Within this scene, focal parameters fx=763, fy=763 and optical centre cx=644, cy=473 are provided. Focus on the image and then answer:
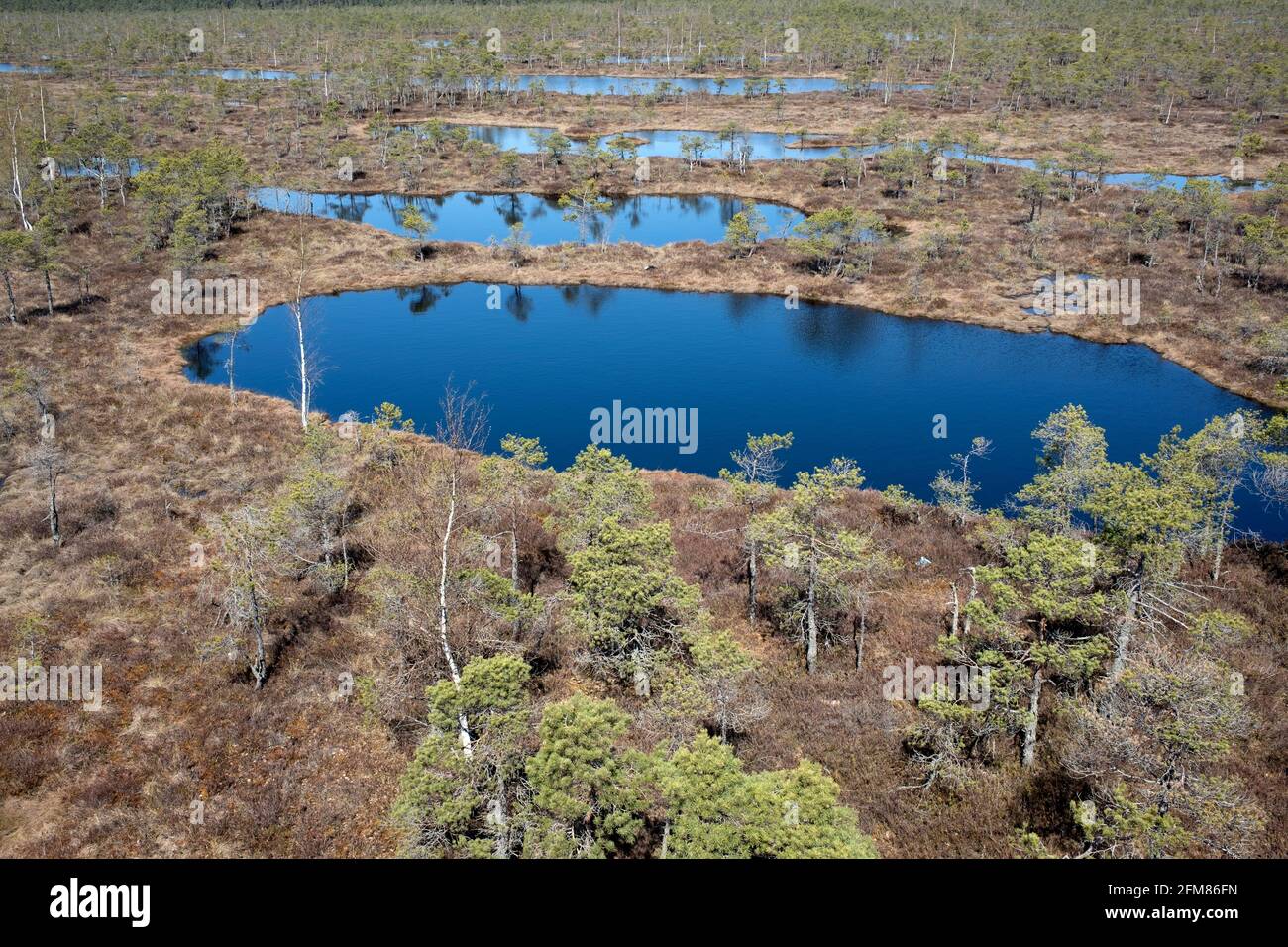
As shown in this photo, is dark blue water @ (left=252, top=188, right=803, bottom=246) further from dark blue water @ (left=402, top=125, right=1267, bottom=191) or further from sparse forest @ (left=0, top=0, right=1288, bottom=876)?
dark blue water @ (left=402, top=125, right=1267, bottom=191)

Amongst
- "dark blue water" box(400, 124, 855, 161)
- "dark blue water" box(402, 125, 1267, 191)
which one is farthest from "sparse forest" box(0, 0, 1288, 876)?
"dark blue water" box(400, 124, 855, 161)

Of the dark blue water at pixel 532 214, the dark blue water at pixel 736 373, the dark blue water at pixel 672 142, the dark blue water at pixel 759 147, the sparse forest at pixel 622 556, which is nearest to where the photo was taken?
the sparse forest at pixel 622 556

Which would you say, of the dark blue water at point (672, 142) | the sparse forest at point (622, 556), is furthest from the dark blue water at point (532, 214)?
the dark blue water at point (672, 142)

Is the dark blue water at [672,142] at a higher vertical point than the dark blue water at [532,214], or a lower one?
higher

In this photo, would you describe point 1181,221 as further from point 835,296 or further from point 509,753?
point 509,753

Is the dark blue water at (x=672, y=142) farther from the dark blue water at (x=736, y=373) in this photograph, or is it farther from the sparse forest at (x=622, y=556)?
the dark blue water at (x=736, y=373)
